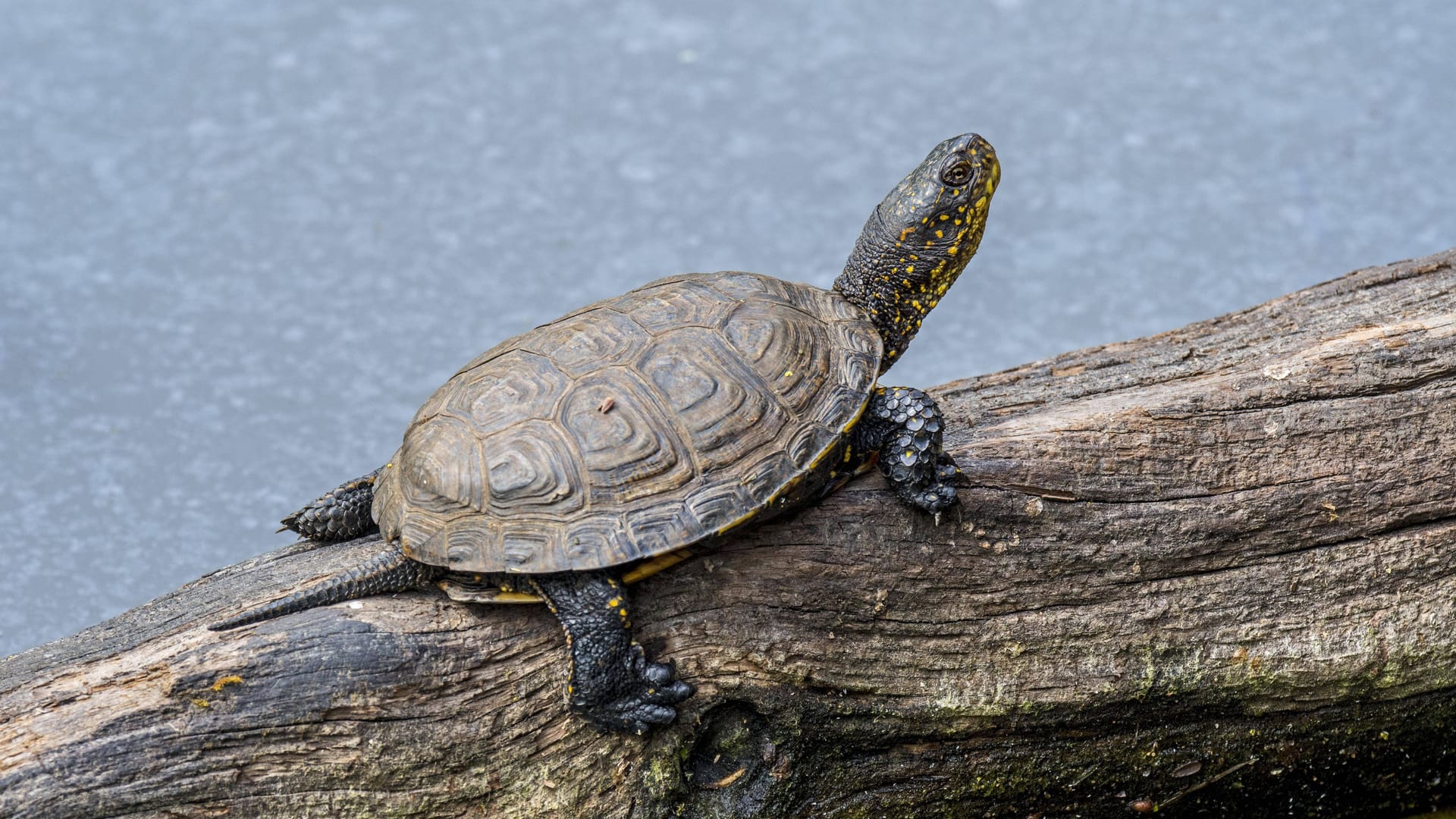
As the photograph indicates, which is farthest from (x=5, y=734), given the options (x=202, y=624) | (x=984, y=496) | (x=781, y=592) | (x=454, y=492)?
(x=984, y=496)

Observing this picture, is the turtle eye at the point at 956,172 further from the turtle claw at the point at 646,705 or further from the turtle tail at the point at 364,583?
the turtle tail at the point at 364,583

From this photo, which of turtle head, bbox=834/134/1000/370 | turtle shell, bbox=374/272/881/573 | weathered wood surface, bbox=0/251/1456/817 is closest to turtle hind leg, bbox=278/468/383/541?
weathered wood surface, bbox=0/251/1456/817

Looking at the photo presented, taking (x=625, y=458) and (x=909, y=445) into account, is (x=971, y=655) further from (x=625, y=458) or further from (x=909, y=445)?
(x=625, y=458)

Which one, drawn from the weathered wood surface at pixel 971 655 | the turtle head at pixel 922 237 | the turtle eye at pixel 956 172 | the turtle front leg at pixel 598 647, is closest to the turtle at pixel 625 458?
the turtle front leg at pixel 598 647

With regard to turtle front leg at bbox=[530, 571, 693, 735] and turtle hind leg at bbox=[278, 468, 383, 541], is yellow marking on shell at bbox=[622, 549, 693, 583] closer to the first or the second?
turtle front leg at bbox=[530, 571, 693, 735]

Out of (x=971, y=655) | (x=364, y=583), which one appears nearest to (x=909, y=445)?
(x=971, y=655)

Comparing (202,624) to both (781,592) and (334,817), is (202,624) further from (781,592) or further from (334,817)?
(781,592)

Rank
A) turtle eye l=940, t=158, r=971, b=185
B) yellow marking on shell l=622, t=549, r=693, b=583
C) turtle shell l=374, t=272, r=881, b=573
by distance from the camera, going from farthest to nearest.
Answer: turtle eye l=940, t=158, r=971, b=185 → yellow marking on shell l=622, t=549, r=693, b=583 → turtle shell l=374, t=272, r=881, b=573
